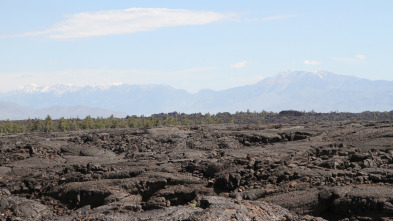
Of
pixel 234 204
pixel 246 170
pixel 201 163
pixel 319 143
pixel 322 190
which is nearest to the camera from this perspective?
pixel 234 204

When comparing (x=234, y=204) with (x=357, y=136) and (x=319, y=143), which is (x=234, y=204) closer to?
(x=319, y=143)

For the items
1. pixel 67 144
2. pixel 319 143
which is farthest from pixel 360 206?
pixel 67 144

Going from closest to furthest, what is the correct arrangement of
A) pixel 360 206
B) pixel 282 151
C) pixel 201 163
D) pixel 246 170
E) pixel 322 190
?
pixel 360 206 < pixel 322 190 < pixel 246 170 < pixel 201 163 < pixel 282 151

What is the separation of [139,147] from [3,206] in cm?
1629

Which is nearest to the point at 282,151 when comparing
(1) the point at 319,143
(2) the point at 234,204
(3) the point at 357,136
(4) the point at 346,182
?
(1) the point at 319,143

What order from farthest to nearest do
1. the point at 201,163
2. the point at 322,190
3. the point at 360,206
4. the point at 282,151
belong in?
the point at 282,151, the point at 201,163, the point at 322,190, the point at 360,206

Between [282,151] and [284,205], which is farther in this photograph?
[282,151]

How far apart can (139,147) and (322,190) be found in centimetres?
1846

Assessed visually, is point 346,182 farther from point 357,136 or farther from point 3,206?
Answer: point 357,136

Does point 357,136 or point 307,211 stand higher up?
point 357,136

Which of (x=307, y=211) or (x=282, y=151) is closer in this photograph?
(x=307, y=211)

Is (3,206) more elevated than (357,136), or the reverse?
(357,136)

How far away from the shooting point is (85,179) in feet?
69.1

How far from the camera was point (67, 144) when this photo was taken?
114 feet
